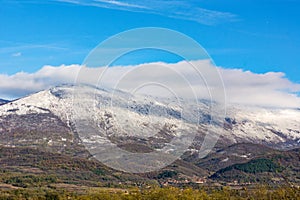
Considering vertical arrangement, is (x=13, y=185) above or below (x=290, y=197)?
below

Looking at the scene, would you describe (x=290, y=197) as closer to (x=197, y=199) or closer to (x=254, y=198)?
(x=254, y=198)

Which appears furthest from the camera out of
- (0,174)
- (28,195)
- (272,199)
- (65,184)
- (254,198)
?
(0,174)

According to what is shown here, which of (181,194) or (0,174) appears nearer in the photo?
(181,194)

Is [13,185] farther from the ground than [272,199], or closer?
closer

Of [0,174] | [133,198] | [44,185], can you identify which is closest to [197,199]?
[133,198]

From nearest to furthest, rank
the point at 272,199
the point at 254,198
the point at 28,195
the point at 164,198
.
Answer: the point at 164,198, the point at 272,199, the point at 254,198, the point at 28,195

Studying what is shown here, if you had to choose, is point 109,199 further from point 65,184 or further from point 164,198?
point 65,184

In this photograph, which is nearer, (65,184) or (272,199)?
(272,199)

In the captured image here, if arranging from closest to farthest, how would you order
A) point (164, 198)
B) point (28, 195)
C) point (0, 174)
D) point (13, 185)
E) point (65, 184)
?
point (164, 198) → point (28, 195) → point (13, 185) → point (65, 184) → point (0, 174)

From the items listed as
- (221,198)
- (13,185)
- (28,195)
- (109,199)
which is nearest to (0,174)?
(13,185)
